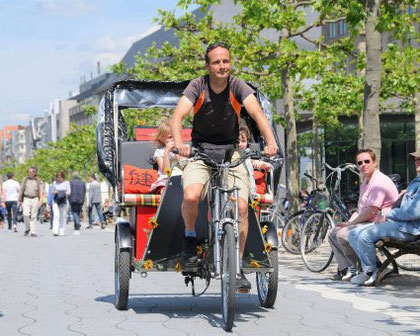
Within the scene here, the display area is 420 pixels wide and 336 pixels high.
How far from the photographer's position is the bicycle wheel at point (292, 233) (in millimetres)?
16530

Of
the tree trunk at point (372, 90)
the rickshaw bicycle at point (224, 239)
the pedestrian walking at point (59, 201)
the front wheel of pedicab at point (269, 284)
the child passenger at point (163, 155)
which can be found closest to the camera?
the rickshaw bicycle at point (224, 239)

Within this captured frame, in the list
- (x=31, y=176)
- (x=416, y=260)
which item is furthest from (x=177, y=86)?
(x=31, y=176)

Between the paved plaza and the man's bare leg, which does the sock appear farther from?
the paved plaza

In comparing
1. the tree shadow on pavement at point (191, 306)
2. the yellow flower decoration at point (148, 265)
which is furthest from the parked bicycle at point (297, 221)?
the yellow flower decoration at point (148, 265)

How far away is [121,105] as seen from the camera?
11.0m

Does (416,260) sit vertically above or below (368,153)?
below

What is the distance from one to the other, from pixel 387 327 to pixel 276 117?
29.4m

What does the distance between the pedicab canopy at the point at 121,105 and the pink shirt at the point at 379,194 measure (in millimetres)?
2040

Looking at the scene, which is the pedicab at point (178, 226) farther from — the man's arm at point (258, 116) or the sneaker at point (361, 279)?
the sneaker at point (361, 279)

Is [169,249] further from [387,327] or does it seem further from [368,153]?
[368,153]

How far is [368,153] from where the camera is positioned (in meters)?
11.8

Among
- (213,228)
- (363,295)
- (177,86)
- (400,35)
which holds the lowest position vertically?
(363,295)

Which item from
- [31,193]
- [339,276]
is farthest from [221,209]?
[31,193]

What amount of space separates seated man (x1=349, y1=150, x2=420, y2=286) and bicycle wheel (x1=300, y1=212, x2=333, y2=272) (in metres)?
1.99
